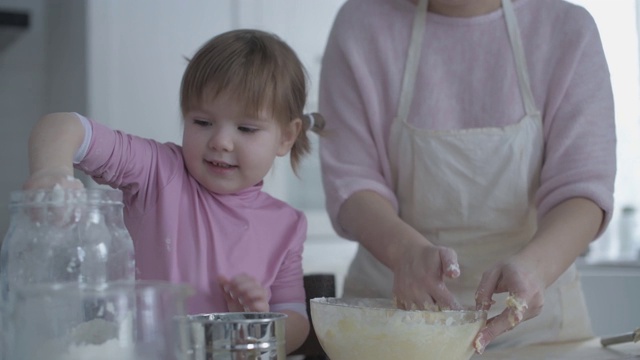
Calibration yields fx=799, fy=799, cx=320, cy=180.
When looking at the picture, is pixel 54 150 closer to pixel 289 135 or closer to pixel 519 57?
pixel 289 135

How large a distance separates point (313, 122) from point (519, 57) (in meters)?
0.36

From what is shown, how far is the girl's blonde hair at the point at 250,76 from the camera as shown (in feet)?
3.45

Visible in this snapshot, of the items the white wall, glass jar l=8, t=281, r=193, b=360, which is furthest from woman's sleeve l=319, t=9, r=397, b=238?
the white wall

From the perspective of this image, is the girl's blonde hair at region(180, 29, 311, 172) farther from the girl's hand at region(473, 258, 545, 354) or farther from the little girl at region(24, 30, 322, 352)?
the girl's hand at region(473, 258, 545, 354)

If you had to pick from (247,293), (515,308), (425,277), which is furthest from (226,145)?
(515,308)

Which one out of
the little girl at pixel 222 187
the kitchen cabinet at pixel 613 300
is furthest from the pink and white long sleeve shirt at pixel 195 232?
the kitchen cabinet at pixel 613 300

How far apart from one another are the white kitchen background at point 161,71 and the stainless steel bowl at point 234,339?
1.59 metres

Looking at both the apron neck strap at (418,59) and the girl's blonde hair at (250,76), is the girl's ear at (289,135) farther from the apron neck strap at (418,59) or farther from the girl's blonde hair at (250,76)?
the apron neck strap at (418,59)

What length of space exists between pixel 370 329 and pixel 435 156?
0.51 metres

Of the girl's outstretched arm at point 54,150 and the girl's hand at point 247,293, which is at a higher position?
the girl's outstretched arm at point 54,150

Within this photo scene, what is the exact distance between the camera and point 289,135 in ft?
3.83

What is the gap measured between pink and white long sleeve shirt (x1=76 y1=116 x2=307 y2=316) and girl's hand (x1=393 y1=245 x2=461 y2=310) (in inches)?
6.5

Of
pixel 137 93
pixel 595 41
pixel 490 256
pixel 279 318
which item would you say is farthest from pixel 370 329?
pixel 137 93

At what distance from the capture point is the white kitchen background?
8.18 ft
